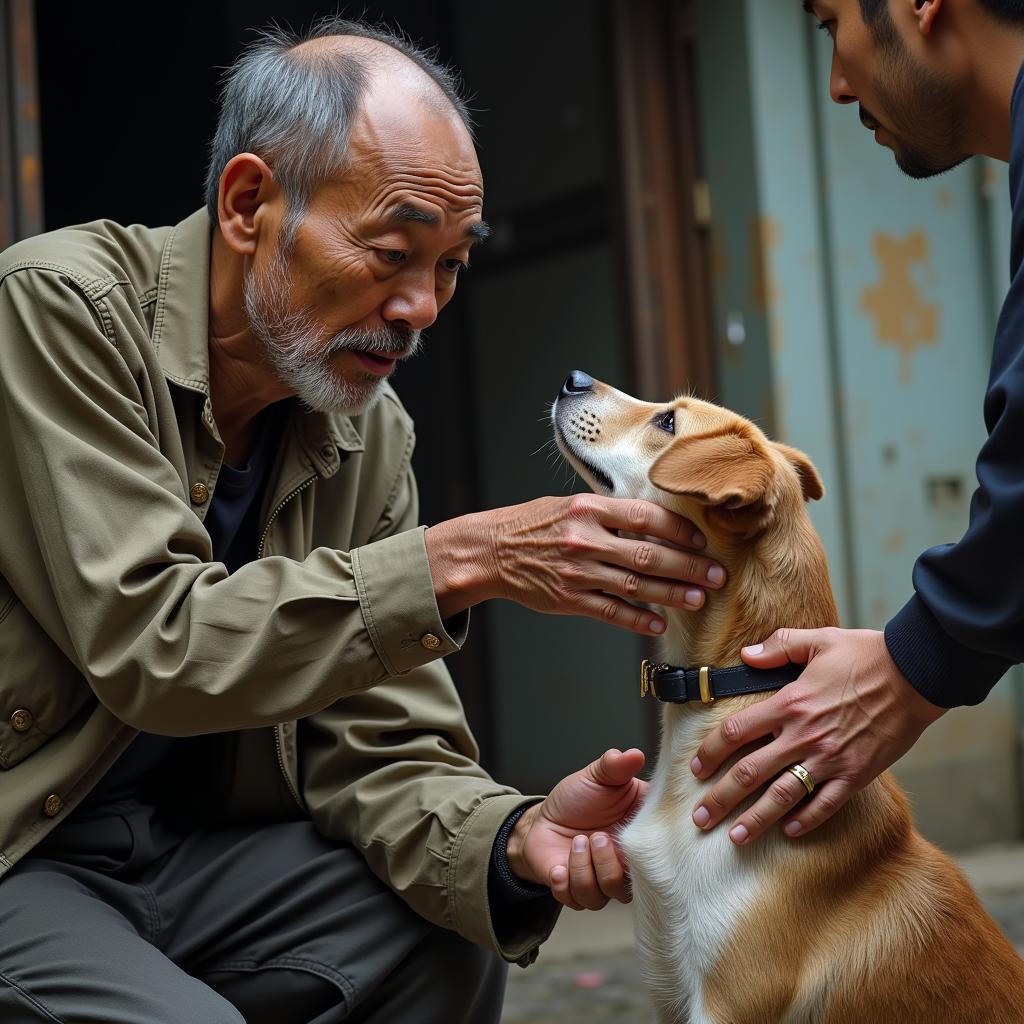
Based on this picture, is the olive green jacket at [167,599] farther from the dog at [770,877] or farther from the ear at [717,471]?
the ear at [717,471]

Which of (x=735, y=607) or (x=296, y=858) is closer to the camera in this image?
(x=735, y=607)

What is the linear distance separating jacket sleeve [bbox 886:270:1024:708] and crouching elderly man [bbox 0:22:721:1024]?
1.21ft

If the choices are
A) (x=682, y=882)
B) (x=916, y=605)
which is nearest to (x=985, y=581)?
(x=916, y=605)

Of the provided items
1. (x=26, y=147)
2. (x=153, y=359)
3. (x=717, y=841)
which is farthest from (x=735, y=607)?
(x=26, y=147)

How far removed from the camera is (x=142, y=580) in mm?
1948

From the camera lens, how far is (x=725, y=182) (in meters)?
4.76

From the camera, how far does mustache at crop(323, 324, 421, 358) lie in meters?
2.24

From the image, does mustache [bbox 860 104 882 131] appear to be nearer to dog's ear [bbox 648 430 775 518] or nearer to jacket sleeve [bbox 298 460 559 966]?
dog's ear [bbox 648 430 775 518]

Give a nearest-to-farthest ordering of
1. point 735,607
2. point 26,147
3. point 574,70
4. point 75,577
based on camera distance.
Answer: point 75,577 → point 735,607 → point 26,147 → point 574,70

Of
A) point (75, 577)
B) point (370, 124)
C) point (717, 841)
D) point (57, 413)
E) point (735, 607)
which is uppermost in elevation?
point (370, 124)

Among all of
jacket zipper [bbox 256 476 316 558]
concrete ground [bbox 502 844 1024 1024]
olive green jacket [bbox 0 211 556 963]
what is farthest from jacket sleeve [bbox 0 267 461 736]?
concrete ground [bbox 502 844 1024 1024]

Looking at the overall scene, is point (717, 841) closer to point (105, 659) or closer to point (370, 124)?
point (105, 659)

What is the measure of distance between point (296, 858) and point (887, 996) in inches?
39.5

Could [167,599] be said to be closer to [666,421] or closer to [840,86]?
[666,421]
